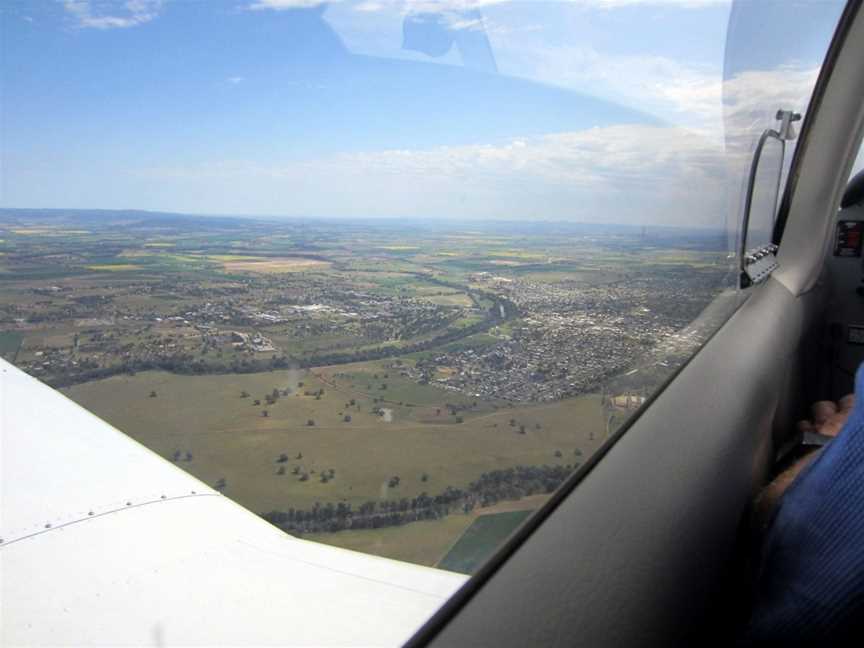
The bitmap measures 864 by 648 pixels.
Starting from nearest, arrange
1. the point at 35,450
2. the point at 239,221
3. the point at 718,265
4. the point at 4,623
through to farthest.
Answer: the point at 4,623 < the point at 35,450 < the point at 239,221 < the point at 718,265

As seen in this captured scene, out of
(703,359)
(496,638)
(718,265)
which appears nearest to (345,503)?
(496,638)

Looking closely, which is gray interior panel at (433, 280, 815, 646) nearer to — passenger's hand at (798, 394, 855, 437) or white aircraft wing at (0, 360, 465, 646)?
white aircraft wing at (0, 360, 465, 646)

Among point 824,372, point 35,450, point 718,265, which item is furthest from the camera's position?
point 824,372

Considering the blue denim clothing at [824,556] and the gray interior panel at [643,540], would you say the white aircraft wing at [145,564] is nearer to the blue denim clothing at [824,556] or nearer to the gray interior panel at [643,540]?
the gray interior panel at [643,540]

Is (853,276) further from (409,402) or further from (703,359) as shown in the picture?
(409,402)

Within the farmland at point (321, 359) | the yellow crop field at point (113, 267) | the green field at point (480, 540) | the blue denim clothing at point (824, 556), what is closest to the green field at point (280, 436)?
the farmland at point (321, 359)

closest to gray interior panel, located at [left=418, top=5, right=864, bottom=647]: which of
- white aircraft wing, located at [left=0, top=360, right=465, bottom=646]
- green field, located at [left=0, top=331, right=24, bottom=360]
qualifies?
white aircraft wing, located at [left=0, top=360, right=465, bottom=646]

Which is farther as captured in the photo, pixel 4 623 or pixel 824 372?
pixel 824 372

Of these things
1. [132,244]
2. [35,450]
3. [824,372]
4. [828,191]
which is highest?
[828,191]
